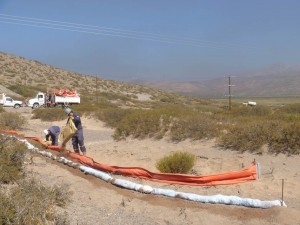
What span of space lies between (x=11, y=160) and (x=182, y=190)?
4046 millimetres

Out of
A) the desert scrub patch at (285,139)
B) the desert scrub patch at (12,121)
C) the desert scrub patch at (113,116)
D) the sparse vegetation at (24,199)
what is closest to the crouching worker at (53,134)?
the sparse vegetation at (24,199)

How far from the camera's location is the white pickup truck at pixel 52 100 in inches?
2002

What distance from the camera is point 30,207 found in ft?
19.7

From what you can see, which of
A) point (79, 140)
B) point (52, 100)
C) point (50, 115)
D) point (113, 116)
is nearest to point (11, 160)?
point (79, 140)

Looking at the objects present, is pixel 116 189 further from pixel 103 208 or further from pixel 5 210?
pixel 5 210

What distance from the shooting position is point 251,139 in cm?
1552

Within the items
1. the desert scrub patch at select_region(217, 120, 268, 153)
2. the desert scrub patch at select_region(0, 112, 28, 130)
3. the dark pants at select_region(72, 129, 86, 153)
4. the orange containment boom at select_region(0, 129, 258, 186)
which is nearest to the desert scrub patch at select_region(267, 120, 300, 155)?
the desert scrub patch at select_region(217, 120, 268, 153)

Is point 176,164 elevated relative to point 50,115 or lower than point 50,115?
lower

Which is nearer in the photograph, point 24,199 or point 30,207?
point 30,207

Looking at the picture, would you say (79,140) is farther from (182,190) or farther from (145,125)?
(182,190)

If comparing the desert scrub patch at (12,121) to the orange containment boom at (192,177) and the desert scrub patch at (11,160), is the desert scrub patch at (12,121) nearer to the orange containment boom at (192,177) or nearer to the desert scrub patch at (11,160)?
the desert scrub patch at (11,160)

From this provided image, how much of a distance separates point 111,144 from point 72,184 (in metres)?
10.2

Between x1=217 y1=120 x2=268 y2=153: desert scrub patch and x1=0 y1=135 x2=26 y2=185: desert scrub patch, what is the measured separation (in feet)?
25.9

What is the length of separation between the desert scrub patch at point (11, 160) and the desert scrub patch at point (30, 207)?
4.45ft
